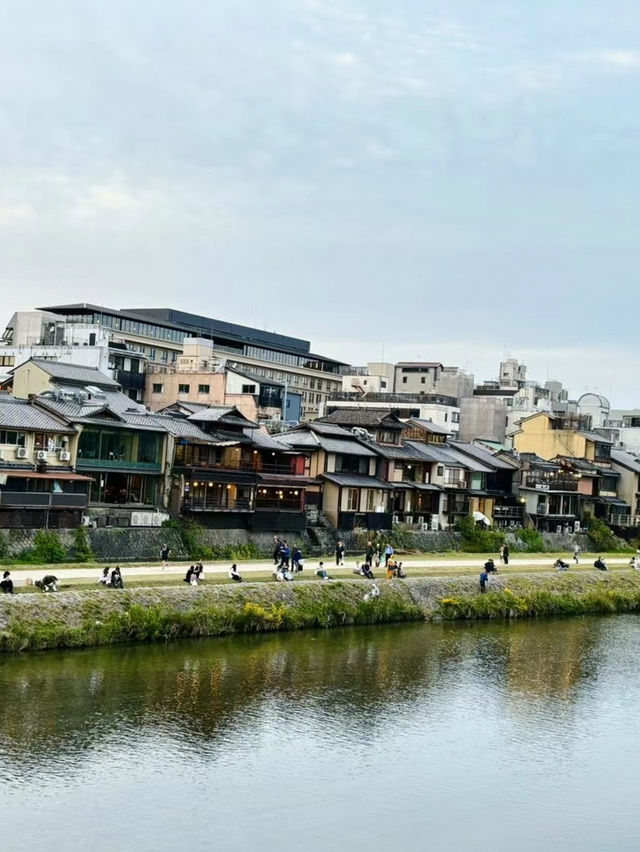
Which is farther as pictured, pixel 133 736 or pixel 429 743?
pixel 429 743

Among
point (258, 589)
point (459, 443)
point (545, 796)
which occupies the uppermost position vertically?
point (459, 443)

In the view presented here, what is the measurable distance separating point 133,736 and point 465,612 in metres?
28.9

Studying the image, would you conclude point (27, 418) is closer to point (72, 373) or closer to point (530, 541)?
point (72, 373)

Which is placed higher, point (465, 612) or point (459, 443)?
point (459, 443)

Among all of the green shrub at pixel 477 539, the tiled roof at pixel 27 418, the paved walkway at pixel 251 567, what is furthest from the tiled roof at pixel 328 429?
the tiled roof at pixel 27 418

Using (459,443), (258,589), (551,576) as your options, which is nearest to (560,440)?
(459,443)

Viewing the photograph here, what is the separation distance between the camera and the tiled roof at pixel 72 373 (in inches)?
2708

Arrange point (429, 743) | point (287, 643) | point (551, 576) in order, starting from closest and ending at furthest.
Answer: point (429, 743)
point (287, 643)
point (551, 576)

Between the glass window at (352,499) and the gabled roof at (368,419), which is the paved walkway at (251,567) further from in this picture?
the gabled roof at (368,419)

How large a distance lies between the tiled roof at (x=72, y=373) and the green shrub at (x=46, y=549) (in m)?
15.3

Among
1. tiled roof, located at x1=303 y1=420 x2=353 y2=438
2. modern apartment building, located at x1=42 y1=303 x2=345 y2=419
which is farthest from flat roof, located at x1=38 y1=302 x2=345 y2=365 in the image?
tiled roof, located at x1=303 y1=420 x2=353 y2=438

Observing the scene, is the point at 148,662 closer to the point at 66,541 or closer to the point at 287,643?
the point at 287,643

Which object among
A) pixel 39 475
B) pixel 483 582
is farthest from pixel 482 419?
pixel 39 475

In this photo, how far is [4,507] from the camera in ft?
181
